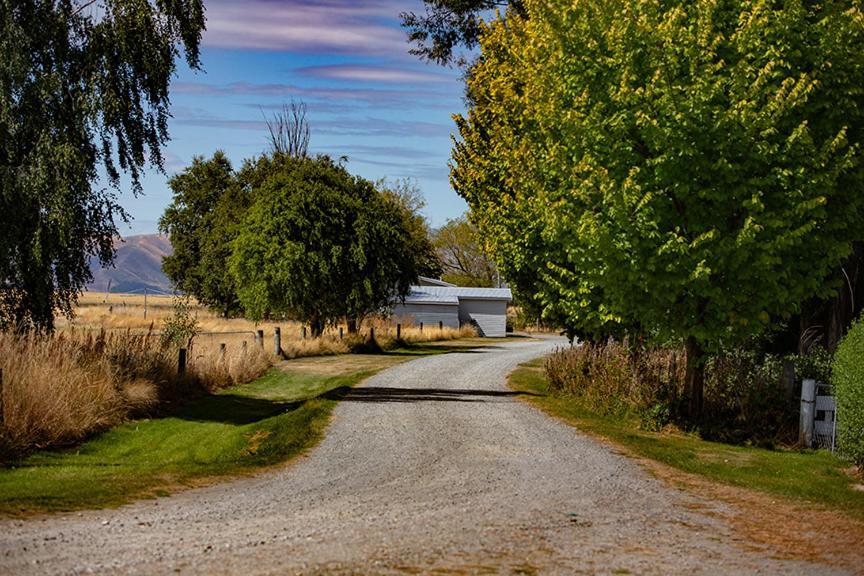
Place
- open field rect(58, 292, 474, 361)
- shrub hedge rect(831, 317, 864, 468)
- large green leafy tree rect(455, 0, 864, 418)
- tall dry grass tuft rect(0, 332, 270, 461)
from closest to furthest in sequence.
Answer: shrub hedge rect(831, 317, 864, 468) < tall dry grass tuft rect(0, 332, 270, 461) < large green leafy tree rect(455, 0, 864, 418) < open field rect(58, 292, 474, 361)

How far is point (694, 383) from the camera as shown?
1931 cm

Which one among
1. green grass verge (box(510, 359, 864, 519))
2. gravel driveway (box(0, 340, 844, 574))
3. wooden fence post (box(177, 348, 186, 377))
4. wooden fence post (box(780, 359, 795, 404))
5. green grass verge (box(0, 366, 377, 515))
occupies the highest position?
wooden fence post (box(780, 359, 795, 404))

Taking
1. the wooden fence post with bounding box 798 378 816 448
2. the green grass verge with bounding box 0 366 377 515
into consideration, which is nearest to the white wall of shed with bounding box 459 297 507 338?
the green grass verge with bounding box 0 366 377 515

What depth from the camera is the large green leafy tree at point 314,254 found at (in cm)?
4166

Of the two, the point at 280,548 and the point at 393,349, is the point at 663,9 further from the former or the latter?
the point at 393,349

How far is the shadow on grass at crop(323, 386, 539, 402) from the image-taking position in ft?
76.2

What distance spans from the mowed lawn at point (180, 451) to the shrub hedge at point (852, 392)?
875cm

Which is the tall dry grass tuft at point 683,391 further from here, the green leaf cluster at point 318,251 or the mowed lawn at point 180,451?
the green leaf cluster at point 318,251

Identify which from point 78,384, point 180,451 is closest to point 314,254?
point 78,384

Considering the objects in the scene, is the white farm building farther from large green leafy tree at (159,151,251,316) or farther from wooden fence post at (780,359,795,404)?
wooden fence post at (780,359,795,404)

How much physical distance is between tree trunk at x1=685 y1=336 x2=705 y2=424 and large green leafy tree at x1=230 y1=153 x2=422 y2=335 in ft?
80.2

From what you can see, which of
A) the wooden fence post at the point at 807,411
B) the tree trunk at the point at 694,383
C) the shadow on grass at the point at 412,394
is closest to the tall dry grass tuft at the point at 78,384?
the shadow on grass at the point at 412,394

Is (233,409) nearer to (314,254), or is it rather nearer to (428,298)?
(314,254)

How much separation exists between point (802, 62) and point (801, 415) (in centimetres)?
663
